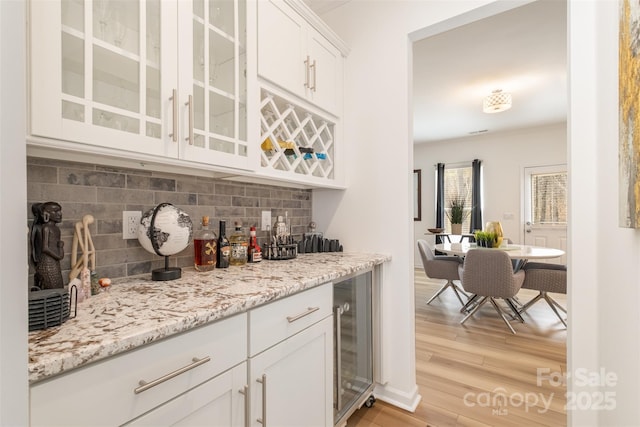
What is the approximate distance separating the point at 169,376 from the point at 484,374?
2217mm

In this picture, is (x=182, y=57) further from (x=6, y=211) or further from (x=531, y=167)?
(x=531, y=167)

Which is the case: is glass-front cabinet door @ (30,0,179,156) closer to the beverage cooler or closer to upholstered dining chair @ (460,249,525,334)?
the beverage cooler

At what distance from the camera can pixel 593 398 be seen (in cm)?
123

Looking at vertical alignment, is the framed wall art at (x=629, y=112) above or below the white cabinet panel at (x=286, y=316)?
above

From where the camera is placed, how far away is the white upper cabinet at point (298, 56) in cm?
146

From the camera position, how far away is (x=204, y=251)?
4.38 feet

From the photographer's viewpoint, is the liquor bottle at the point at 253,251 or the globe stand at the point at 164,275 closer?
the globe stand at the point at 164,275

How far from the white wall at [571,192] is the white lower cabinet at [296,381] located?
66 centimetres

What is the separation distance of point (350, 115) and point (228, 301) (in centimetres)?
159

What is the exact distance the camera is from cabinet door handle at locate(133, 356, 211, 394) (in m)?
0.66

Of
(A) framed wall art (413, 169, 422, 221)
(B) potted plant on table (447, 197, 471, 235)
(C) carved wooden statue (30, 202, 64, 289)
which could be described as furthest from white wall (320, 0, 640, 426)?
(A) framed wall art (413, 169, 422, 221)

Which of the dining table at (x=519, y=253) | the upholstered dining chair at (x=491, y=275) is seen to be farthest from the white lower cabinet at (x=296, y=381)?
the dining table at (x=519, y=253)

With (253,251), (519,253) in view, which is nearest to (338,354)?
(253,251)

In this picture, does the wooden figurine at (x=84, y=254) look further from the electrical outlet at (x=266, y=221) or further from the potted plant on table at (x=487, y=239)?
the potted plant on table at (x=487, y=239)
